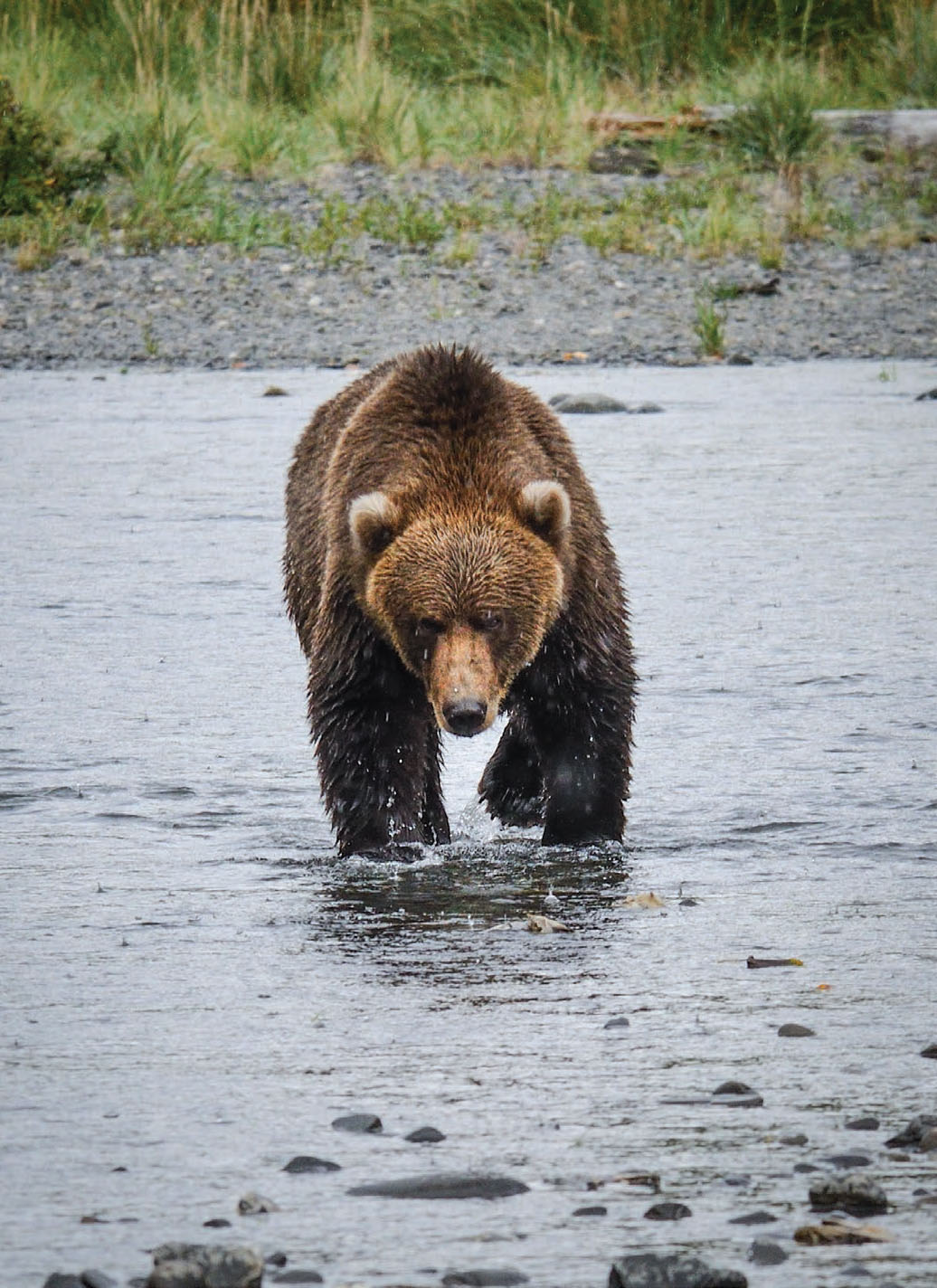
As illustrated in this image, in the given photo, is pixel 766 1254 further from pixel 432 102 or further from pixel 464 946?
pixel 432 102

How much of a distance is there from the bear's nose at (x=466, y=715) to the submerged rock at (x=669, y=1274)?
2139 mm

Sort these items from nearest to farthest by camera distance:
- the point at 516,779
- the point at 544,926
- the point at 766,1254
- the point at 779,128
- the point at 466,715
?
1. the point at 766,1254
2. the point at 544,926
3. the point at 466,715
4. the point at 516,779
5. the point at 779,128

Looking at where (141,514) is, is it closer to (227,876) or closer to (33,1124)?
(227,876)

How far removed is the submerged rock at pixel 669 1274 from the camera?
8.77ft

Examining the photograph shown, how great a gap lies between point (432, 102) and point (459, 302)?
521cm

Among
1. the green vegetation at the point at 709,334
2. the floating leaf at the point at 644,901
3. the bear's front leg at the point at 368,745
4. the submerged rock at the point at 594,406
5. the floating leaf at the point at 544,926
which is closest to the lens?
the floating leaf at the point at 544,926

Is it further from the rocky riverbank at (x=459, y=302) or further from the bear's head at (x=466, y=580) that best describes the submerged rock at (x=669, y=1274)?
the rocky riverbank at (x=459, y=302)

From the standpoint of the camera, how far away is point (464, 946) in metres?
4.34

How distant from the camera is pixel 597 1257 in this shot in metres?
2.79

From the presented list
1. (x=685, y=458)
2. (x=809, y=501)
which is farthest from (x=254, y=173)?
(x=809, y=501)

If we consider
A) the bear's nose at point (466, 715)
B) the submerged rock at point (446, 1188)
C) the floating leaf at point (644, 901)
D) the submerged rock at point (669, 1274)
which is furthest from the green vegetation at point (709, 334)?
the submerged rock at point (669, 1274)

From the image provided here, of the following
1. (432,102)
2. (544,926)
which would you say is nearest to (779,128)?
(432,102)

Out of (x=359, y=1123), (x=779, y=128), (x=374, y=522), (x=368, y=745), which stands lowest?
(x=359, y=1123)

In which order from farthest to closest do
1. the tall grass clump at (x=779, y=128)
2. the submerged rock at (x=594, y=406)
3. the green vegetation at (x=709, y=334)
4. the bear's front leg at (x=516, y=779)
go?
the tall grass clump at (x=779, y=128), the green vegetation at (x=709, y=334), the submerged rock at (x=594, y=406), the bear's front leg at (x=516, y=779)
